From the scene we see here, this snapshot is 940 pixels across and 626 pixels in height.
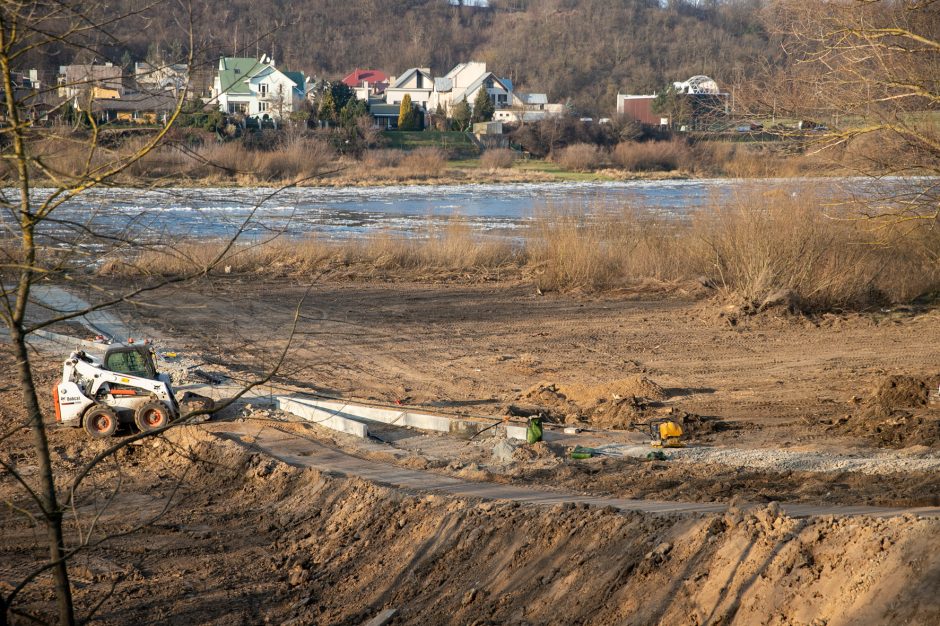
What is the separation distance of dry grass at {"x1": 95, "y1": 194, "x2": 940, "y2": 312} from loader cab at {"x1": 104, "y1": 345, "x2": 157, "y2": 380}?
176 inches

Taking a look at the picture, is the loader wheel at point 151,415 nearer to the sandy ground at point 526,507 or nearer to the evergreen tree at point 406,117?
the sandy ground at point 526,507

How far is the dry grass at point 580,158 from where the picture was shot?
73.3 meters

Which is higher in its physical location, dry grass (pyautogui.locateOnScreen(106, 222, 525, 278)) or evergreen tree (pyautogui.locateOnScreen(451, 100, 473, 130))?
evergreen tree (pyautogui.locateOnScreen(451, 100, 473, 130))

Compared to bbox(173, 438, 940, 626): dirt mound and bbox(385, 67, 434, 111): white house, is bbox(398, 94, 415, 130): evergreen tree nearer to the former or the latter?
bbox(385, 67, 434, 111): white house

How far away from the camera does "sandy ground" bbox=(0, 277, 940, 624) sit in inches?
266

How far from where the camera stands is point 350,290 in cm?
2338

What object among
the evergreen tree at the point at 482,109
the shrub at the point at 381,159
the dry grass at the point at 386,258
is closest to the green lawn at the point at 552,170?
the shrub at the point at 381,159

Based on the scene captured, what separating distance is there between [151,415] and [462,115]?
8090cm

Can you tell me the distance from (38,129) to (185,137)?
1.51 metres

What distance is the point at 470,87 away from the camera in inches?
4023

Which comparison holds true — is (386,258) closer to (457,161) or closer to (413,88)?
(457,161)

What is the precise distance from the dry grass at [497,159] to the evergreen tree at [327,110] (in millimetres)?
11942

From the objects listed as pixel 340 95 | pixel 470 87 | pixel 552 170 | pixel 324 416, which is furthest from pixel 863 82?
pixel 470 87

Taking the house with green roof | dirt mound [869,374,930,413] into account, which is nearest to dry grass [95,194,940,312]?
dirt mound [869,374,930,413]
